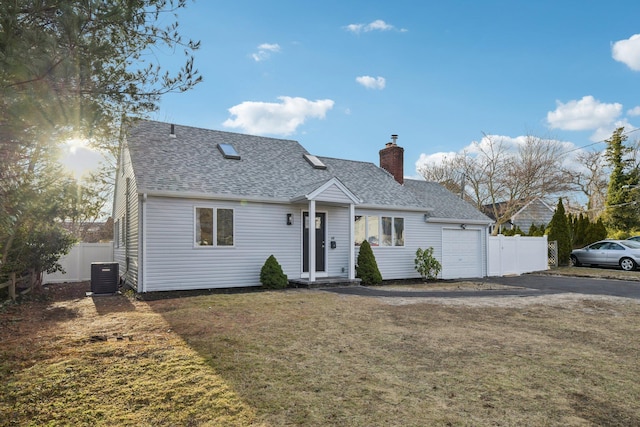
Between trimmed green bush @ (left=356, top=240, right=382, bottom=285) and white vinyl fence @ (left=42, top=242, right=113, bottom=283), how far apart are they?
10.1 meters

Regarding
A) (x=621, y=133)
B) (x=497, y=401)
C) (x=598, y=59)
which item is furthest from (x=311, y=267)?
(x=621, y=133)

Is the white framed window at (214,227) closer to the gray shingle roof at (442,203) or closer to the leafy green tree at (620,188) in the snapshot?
the gray shingle roof at (442,203)

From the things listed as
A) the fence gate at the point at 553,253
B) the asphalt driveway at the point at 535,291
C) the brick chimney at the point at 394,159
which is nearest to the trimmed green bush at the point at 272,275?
the asphalt driveway at the point at 535,291

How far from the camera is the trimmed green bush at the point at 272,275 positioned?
11.8 metres

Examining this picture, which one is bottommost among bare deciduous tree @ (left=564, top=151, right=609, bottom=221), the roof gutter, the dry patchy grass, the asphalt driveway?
the asphalt driveway

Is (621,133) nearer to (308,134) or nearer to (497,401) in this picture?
(308,134)

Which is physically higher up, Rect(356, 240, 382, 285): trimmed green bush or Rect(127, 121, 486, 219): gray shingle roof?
Rect(127, 121, 486, 219): gray shingle roof

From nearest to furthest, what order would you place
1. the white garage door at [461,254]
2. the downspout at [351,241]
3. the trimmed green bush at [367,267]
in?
the downspout at [351,241], the trimmed green bush at [367,267], the white garage door at [461,254]

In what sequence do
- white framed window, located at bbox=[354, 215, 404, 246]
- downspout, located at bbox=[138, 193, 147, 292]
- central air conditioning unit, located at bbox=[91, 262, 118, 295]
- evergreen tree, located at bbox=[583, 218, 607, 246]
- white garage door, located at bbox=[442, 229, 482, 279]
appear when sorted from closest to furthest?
downspout, located at bbox=[138, 193, 147, 292], central air conditioning unit, located at bbox=[91, 262, 118, 295], white framed window, located at bbox=[354, 215, 404, 246], white garage door, located at bbox=[442, 229, 482, 279], evergreen tree, located at bbox=[583, 218, 607, 246]

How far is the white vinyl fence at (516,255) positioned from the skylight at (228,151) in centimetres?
1183

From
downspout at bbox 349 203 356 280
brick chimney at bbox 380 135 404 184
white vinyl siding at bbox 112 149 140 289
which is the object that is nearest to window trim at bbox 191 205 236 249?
white vinyl siding at bbox 112 149 140 289

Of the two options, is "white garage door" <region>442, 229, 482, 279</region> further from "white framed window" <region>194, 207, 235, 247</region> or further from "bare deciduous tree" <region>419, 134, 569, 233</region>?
"bare deciduous tree" <region>419, 134, 569, 233</region>

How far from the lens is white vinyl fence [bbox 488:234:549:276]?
17828 mm

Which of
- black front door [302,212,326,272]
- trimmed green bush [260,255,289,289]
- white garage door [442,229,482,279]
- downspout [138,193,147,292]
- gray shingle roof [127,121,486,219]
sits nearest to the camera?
downspout [138,193,147,292]
